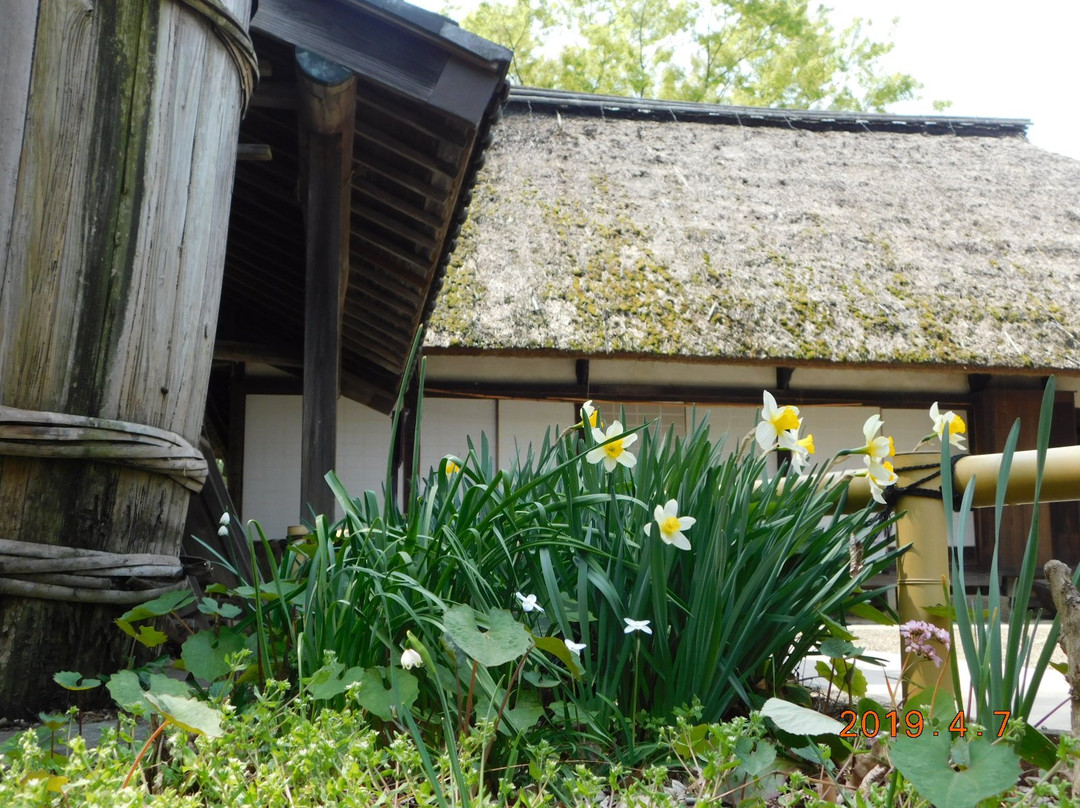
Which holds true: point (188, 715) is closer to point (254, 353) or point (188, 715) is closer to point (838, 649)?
point (838, 649)

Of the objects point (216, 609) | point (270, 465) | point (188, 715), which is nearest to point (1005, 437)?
point (270, 465)

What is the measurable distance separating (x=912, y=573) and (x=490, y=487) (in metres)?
0.65

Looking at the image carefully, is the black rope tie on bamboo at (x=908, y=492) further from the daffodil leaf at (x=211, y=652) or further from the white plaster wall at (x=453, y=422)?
the white plaster wall at (x=453, y=422)

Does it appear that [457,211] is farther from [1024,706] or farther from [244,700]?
[1024,706]

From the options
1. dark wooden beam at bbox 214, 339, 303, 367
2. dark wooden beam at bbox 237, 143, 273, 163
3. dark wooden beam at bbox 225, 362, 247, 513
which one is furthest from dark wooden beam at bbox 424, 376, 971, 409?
dark wooden beam at bbox 237, 143, 273, 163

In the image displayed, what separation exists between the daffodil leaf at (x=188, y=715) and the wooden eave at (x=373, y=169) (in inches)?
71.9

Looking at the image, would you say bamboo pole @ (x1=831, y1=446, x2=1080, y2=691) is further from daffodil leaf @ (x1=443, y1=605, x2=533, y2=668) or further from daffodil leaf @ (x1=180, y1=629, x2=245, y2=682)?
daffodil leaf @ (x1=180, y1=629, x2=245, y2=682)

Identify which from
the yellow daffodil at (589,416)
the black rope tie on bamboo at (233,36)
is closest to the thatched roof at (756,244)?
the black rope tie on bamboo at (233,36)

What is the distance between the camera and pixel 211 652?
1.17 meters

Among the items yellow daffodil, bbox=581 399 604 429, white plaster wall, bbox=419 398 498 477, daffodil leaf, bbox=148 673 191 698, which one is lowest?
daffodil leaf, bbox=148 673 191 698

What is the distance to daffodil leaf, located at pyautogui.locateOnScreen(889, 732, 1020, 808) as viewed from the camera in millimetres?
728

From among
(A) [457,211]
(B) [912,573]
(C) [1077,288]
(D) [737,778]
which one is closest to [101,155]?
(D) [737,778]

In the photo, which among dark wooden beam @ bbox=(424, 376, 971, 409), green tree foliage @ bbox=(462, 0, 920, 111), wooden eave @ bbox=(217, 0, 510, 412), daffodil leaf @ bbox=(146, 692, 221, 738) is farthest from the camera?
green tree foliage @ bbox=(462, 0, 920, 111)

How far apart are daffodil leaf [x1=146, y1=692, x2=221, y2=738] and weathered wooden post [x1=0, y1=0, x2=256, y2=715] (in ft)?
1.85
